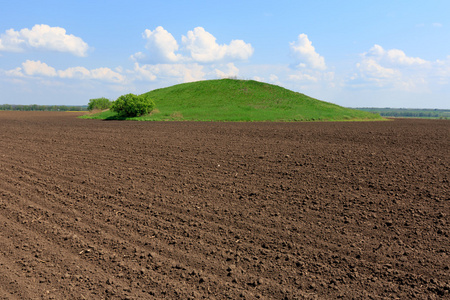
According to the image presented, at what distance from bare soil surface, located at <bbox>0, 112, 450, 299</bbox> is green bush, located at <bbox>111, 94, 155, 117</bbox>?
107 feet

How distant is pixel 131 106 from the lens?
45125 millimetres

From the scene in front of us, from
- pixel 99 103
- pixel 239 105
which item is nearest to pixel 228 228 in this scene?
pixel 239 105

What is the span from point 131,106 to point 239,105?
17088mm

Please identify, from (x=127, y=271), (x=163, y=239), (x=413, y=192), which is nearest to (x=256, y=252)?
(x=163, y=239)

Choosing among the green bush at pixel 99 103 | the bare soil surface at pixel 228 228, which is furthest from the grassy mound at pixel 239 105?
the bare soil surface at pixel 228 228

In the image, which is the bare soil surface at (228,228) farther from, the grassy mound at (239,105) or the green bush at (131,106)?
the green bush at (131,106)

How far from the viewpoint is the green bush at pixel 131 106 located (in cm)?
4512

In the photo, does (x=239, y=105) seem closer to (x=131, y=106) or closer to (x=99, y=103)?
(x=131, y=106)

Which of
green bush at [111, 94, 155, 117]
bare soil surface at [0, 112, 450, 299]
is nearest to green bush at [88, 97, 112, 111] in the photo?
green bush at [111, 94, 155, 117]

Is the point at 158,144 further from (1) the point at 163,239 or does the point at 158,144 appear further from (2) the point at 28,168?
(1) the point at 163,239

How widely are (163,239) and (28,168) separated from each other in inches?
355

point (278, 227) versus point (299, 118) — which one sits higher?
point (299, 118)

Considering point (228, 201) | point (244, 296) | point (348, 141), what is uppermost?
point (348, 141)

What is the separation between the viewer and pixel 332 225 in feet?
24.2
